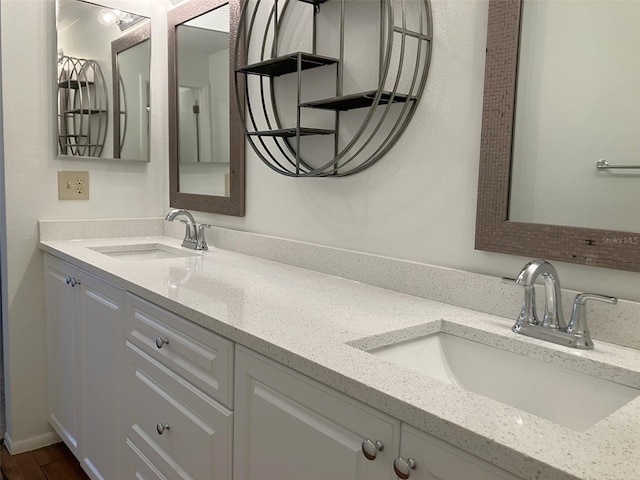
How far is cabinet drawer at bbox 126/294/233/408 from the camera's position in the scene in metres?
1.16

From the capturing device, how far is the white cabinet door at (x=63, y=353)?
78.1 inches

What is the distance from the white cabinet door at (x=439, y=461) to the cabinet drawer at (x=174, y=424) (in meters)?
0.50

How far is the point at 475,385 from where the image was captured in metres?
1.15

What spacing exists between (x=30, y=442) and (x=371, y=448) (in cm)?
201

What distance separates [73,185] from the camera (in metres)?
2.31

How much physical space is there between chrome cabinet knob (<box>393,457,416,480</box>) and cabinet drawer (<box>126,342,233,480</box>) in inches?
18.7

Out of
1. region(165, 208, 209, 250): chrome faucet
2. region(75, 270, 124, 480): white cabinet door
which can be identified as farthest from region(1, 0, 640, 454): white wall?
region(75, 270, 124, 480): white cabinet door

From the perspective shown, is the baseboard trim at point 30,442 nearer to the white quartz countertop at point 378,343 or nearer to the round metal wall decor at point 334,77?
the white quartz countertop at point 378,343

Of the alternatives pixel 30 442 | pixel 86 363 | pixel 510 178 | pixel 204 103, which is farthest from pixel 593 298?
pixel 30 442

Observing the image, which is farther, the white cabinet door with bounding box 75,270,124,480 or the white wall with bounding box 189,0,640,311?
the white cabinet door with bounding box 75,270,124,480

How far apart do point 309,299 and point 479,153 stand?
540mm

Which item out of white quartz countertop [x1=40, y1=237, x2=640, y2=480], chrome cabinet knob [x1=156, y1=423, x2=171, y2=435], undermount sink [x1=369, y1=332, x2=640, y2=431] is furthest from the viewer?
chrome cabinet knob [x1=156, y1=423, x2=171, y2=435]

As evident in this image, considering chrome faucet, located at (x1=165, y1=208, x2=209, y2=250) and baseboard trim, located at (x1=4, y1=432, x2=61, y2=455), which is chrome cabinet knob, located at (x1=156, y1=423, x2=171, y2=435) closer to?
chrome faucet, located at (x1=165, y1=208, x2=209, y2=250)

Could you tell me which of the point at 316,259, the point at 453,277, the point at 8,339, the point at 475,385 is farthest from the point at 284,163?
the point at 8,339
